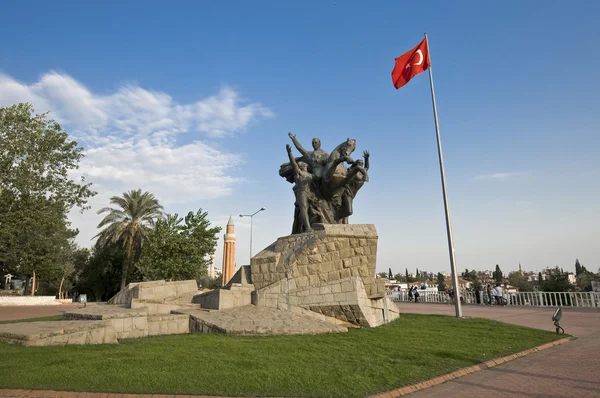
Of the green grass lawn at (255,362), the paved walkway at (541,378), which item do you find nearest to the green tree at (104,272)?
the green grass lawn at (255,362)

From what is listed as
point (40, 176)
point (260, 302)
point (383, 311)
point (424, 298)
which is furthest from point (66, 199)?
point (424, 298)

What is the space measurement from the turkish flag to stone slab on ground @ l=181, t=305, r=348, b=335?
10909mm

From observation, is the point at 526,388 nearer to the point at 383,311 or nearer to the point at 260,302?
the point at 383,311

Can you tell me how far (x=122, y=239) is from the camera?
106 ft

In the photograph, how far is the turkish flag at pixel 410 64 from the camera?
1661 centimetres

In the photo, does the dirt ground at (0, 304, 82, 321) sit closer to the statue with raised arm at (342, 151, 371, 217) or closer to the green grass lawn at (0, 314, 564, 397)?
the green grass lawn at (0, 314, 564, 397)

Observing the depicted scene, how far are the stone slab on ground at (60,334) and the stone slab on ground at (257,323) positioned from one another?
6.99ft

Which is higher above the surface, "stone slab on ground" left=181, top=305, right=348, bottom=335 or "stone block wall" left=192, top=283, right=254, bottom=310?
"stone block wall" left=192, top=283, right=254, bottom=310

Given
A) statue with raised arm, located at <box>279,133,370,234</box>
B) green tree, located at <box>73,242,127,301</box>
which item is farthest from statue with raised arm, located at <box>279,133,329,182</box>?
green tree, located at <box>73,242,127,301</box>

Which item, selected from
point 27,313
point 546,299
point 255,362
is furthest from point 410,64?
point 27,313

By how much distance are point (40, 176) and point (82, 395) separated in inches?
833

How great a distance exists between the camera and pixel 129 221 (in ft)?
103

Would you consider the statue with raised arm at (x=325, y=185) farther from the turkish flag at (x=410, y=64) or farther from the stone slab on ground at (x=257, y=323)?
the turkish flag at (x=410, y=64)

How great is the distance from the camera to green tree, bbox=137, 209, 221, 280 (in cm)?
2777
